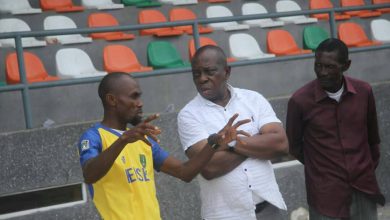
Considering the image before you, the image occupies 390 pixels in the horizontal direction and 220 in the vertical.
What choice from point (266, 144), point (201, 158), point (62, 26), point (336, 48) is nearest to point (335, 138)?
point (336, 48)

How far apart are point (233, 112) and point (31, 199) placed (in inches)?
106

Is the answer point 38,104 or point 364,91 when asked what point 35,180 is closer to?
point 38,104

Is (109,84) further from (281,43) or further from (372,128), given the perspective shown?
(281,43)

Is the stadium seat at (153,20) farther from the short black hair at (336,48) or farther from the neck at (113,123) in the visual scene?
the neck at (113,123)

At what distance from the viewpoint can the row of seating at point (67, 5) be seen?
9.05m

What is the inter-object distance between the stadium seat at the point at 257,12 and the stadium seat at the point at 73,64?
9.39 feet

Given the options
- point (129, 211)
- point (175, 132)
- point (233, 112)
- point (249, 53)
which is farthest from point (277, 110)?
point (129, 211)

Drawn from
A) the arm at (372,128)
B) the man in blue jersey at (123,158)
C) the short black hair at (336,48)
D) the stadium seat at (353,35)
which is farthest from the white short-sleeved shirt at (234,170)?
the stadium seat at (353,35)

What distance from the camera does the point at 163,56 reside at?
8.61 meters

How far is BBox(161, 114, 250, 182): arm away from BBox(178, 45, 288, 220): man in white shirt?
0.24 ft

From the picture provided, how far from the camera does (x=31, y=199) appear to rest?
598 cm

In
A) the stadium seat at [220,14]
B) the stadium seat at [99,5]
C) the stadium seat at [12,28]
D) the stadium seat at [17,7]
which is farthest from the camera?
the stadium seat at [220,14]

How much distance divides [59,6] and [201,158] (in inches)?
252

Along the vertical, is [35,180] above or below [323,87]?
below
